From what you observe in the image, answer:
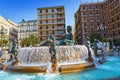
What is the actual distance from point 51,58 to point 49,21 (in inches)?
2209

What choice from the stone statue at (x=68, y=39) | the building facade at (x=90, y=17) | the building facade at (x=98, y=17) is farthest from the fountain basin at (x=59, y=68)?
the building facade at (x=90, y=17)

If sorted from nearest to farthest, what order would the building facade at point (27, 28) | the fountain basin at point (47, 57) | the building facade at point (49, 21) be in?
the fountain basin at point (47, 57) < the building facade at point (49, 21) < the building facade at point (27, 28)

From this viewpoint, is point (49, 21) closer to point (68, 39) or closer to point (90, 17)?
point (90, 17)

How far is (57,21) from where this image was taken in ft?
222

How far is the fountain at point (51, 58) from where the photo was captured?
1200 cm

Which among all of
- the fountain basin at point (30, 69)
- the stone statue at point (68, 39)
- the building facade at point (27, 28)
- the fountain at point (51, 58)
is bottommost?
the fountain basin at point (30, 69)

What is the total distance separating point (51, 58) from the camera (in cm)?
1214

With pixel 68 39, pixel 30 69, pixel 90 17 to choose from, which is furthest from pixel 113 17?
pixel 30 69

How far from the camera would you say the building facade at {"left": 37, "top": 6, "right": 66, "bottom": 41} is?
67.2m

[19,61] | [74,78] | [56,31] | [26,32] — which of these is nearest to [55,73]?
[74,78]

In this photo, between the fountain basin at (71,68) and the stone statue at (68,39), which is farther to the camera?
the stone statue at (68,39)

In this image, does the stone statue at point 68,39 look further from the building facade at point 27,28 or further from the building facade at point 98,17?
the building facade at point 27,28

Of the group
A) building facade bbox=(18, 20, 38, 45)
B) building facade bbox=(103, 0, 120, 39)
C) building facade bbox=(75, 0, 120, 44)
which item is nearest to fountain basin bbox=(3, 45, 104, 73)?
building facade bbox=(103, 0, 120, 39)

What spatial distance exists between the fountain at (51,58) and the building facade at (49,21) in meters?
51.7
